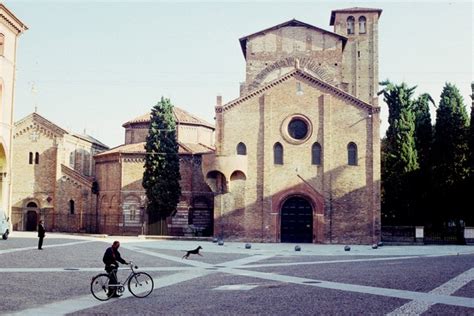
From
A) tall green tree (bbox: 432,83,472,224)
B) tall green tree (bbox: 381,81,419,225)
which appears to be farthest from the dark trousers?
tall green tree (bbox: 432,83,472,224)

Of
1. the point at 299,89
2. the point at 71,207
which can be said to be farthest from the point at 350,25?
the point at 71,207

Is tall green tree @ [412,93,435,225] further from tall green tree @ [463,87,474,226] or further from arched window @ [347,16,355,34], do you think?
arched window @ [347,16,355,34]

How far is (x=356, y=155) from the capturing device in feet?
114

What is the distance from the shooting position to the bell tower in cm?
4766

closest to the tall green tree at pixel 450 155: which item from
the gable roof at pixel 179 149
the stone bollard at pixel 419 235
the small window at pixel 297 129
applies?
the stone bollard at pixel 419 235

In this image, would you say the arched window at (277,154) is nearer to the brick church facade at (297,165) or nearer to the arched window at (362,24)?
the brick church facade at (297,165)

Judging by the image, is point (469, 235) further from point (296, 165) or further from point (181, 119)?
point (181, 119)

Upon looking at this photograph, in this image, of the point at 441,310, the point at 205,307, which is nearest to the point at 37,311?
the point at 205,307

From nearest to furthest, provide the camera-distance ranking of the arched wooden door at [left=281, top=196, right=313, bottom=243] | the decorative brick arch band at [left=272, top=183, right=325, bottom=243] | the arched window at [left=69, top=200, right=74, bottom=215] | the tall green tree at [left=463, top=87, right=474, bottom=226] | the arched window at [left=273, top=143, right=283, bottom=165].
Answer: the decorative brick arch band at [left=272, top=183, right=325, bottom=243] → the arched wooden door at [left=281, top=196, right=313, bottom=243] → the arched window at [left=273, top=143, right=283, bottom=165] → the tall green tree at [left=463, top=87, right=474, bottom=226] → the arched window at [left=69, top=200, right=74, bottom=215]

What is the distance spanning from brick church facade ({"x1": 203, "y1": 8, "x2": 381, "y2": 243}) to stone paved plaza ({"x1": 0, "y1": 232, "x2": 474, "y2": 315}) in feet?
24.7

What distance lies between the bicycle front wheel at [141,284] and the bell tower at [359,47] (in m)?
37.2

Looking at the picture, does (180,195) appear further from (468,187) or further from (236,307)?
(236,307)

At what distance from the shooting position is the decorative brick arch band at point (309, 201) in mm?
34156

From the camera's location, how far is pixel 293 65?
136 ft
